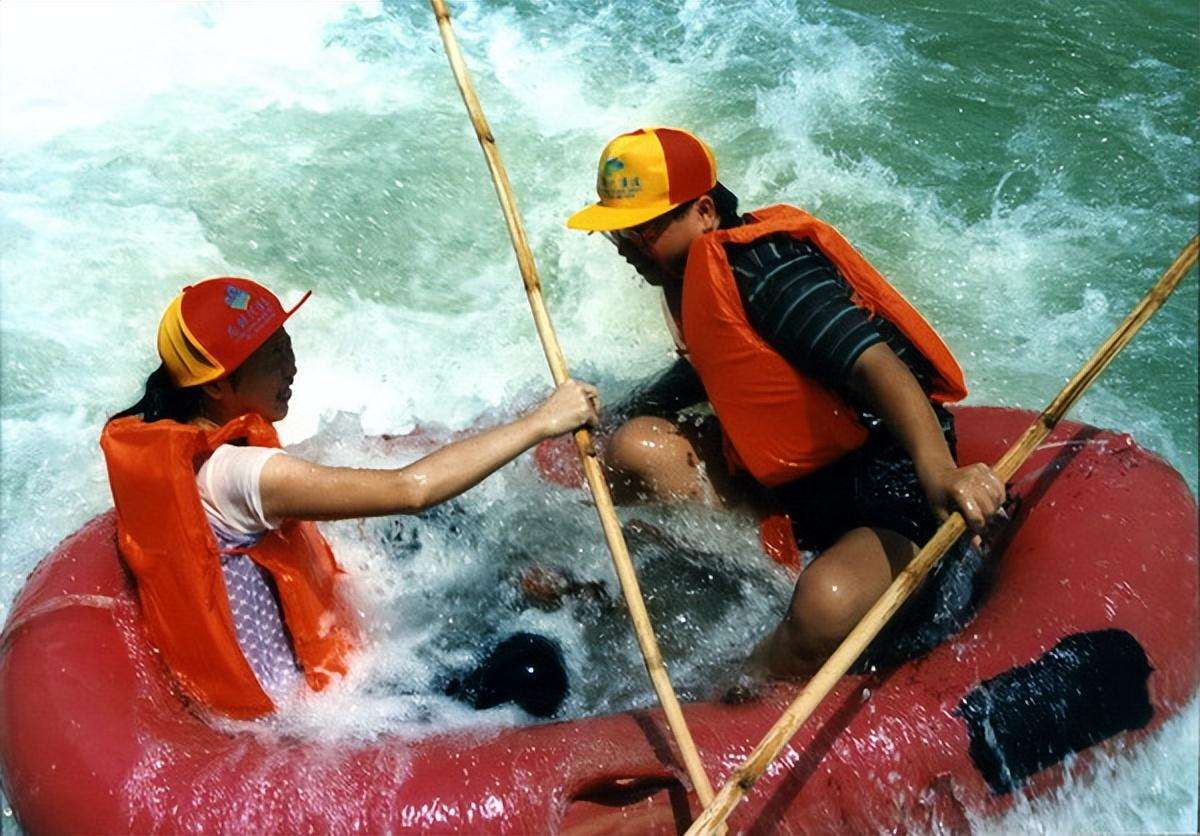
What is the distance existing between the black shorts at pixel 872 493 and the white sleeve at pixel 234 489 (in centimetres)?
132

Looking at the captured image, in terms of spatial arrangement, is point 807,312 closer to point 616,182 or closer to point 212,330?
point 616,182

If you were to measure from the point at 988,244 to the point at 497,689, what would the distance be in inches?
124

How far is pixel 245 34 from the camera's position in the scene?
654cm

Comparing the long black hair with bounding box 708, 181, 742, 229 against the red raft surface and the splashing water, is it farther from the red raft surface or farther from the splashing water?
the red raft surface

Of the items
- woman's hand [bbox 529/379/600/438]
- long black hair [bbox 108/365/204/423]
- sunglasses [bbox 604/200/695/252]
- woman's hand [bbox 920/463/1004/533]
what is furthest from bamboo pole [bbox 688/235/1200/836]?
long black hair [bbox 108/365/204/423]

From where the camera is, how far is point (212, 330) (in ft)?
8.43

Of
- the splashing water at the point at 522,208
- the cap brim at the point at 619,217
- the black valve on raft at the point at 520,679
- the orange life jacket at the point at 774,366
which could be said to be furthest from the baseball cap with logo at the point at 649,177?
the black valve on raft at the point at 520,679

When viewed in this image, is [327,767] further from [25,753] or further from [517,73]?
[517,73]

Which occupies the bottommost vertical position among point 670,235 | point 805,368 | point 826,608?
point 826,608

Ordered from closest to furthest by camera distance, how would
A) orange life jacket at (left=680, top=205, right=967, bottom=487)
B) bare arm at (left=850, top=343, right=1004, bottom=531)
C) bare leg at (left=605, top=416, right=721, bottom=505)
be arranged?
bare arm at (left=850, top=343, right=1004, bottom=531), orange life jacket at (left=680, top=205, right=967, bottom=487), bare leg at (left=605, top=416, right=721, bottom=505)

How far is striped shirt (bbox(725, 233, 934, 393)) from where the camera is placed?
8.86 ft

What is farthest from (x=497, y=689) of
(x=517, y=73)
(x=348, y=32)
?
(x=348, y=32)

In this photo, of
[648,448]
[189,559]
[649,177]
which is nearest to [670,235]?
[649,177]

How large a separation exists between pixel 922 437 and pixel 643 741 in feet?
2.82
